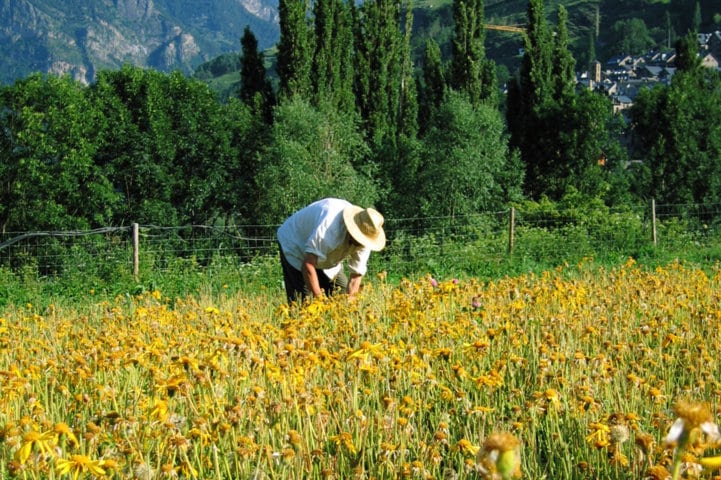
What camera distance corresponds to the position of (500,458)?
3.29ft

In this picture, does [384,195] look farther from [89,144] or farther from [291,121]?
[89,144]

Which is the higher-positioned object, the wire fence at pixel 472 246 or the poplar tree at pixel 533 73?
the poplar tree at pixel 533 73

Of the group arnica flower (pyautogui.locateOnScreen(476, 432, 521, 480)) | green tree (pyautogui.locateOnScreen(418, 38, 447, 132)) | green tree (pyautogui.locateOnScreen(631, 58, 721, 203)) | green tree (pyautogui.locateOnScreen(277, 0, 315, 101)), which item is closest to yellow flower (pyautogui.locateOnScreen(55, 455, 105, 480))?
arnica flower (pyautogui.locateOnScreen(476, 432, 521, 480))

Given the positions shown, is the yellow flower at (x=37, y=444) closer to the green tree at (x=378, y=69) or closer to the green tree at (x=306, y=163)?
the green tree at (x=306, y=163)

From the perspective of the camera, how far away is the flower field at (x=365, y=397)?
2.72 meters

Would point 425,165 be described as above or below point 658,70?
below

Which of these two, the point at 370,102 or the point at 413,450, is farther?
the point at 370,102

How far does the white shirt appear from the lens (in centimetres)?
642

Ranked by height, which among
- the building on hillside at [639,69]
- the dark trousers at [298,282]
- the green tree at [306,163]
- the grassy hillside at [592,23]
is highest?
the grassy hillside at [592,23]

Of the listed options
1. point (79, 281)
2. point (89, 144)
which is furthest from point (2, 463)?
point (89, 144)

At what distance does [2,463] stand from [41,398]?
4.37 ft

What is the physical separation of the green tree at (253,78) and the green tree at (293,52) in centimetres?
189

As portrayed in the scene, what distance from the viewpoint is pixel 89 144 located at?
2438 cm

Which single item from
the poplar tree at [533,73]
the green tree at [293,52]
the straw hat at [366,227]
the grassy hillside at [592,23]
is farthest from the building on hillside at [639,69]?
the straw hat at [366,227]
